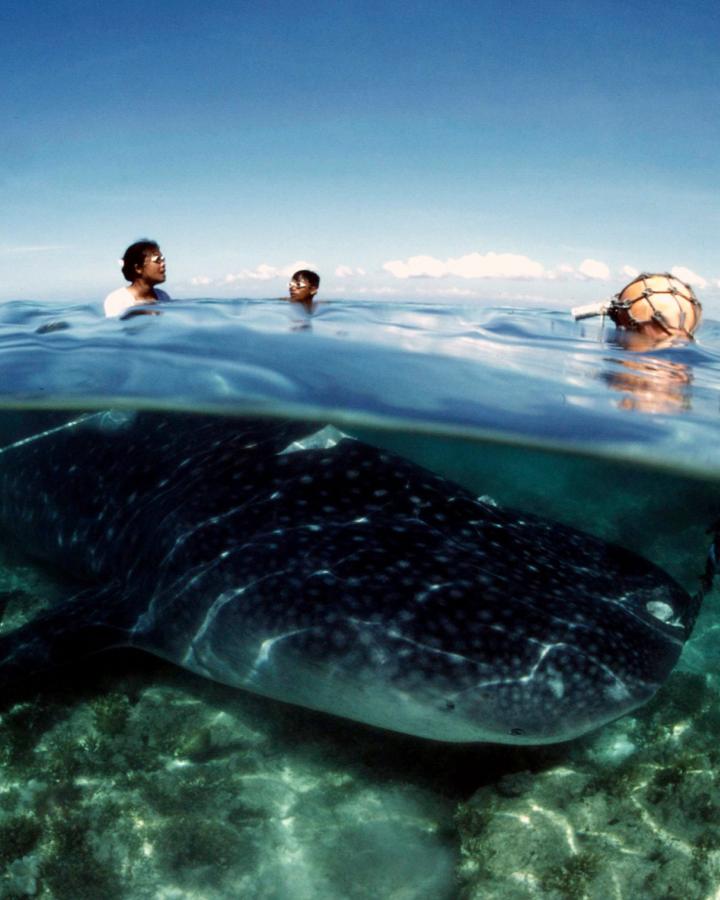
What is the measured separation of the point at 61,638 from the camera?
15.6 feet

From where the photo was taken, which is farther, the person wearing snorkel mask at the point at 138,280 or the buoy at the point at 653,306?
the person wearing snorkel mask at the point at 138,280

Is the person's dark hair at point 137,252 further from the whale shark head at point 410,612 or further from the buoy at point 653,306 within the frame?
the buoy at point 653,306

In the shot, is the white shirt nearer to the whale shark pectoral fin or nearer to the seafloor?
the whale shark pectoral fin

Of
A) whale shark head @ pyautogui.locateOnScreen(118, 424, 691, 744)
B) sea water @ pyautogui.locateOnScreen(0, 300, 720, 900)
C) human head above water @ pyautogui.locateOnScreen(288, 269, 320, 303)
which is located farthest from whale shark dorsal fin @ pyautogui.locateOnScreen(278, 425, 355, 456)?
human head above water @ pyautogui.locateOnScreen(288, 269, 320, 303)

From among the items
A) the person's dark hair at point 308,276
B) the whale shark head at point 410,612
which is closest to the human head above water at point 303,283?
the person's dark hair at point 308,276

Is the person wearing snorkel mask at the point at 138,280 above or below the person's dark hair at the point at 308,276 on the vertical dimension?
below

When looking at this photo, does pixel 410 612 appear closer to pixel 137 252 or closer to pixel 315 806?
pixel 315 806

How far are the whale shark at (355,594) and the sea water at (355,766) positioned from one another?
32.8 inches

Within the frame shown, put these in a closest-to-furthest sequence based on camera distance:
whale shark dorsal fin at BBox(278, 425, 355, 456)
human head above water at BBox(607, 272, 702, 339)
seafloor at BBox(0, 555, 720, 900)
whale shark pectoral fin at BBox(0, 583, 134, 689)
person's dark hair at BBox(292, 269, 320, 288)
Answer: seafloor at BBox(0, 555, 720, 900)
whale shark pectoral fin at BBox(0, 583, 134, 689)
whale shark dorsal fin at BBox(278, 425, 355, 456)
human head above water at BBox(607, 272, 702, 339)
person's dark hair at BBox(292, 269, 320, 288)

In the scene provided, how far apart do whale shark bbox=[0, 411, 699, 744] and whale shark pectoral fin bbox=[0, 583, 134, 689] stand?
0.05ft

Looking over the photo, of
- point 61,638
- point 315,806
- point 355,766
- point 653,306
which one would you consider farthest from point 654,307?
point 61,638

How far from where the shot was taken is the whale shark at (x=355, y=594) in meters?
3.84

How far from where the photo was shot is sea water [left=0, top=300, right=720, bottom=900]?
3975 mm

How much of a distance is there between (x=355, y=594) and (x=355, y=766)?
5.33 ft
